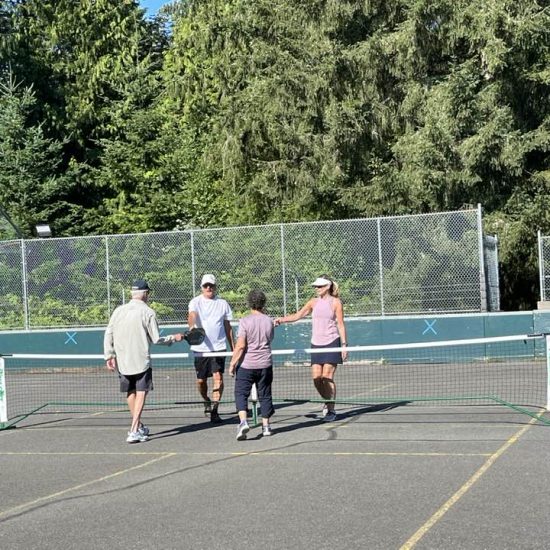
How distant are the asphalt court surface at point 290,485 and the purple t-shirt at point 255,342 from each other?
2.74 ft

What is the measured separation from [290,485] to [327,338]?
13.2 feet

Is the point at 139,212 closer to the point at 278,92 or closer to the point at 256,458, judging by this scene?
the point at 278,92

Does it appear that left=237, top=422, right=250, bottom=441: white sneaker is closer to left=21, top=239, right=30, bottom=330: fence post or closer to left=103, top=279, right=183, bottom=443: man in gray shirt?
left=103, top=279, right=183, bottom=443: man in gray shirt

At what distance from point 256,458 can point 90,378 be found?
11314 mm

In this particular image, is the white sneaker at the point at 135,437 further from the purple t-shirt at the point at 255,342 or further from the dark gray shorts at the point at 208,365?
the dark gray shorts at the point at 208,365

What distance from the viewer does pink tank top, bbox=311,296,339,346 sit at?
12.0 metres

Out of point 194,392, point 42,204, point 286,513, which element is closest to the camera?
point 286,513

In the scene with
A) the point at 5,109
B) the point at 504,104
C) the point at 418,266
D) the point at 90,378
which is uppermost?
the point at 5,109

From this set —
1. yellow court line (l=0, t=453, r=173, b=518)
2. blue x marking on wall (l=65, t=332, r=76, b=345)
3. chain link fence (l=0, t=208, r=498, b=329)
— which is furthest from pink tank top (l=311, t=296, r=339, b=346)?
blue x marking on wall (l=65, t=332, r=76, b=345)

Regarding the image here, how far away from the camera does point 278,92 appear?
87.9 feet

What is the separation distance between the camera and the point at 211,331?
12.5 metres

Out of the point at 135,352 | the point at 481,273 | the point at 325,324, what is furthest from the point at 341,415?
the point at 481,273

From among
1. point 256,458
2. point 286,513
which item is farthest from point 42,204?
point 286,513

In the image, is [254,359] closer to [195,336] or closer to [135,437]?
[195,336]
